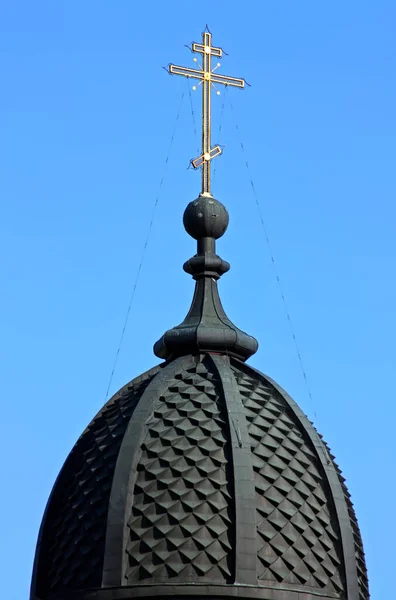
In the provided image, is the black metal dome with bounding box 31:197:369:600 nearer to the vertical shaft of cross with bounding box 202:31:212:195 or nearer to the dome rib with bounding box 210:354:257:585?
the dome rib with bounding box 210:354:257:585

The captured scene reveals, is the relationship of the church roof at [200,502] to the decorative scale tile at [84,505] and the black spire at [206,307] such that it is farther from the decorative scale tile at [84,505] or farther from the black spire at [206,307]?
the black spire at [206,307]

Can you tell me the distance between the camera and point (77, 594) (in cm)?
3334

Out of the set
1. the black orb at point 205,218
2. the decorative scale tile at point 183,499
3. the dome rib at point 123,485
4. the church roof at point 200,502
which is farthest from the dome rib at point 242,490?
the black orb at point 205,218

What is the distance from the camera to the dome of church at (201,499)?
107 ft

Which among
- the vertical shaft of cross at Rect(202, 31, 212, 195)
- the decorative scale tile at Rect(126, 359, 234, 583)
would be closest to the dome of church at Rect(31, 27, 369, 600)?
the decorative scale tile at Rect(126, 359, 234, 583)

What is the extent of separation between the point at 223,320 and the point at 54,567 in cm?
602

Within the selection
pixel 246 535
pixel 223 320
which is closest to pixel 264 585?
pixel 246 535

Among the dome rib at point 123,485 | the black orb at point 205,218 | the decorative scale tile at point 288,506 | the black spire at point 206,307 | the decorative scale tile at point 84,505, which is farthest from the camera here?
the black orb at point 205,218

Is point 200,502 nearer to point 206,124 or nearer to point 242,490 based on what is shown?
point 242,490

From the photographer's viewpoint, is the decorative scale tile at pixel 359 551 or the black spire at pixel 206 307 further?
the black spire at pixel 206 307

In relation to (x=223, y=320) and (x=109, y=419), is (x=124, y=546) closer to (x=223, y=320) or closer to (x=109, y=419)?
(x=109, y=419)

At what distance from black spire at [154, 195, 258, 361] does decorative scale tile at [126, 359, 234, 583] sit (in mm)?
1858

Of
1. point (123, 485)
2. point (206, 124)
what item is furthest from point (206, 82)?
point (123, 485)

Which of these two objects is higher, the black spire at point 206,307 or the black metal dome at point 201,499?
the black spire at point 206,307
